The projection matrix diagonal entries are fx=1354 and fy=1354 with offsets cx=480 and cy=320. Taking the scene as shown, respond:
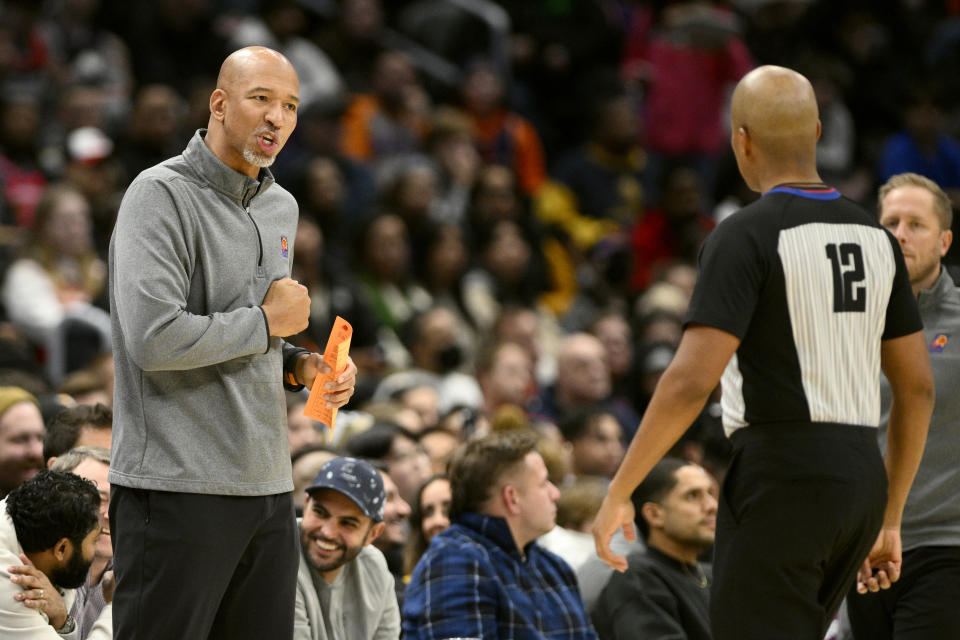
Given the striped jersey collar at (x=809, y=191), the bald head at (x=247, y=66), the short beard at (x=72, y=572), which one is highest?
→ the bald head at (x=247, y=66)

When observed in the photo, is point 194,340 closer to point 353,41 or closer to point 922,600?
point 922,600

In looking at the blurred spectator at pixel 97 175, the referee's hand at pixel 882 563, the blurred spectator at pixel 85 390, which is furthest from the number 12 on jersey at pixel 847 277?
the blurred spectator at pixel 97 175

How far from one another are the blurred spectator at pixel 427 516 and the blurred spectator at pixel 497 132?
20.2 feet

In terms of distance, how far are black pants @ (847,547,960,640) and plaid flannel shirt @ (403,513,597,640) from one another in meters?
1.25

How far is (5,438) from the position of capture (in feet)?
16.4

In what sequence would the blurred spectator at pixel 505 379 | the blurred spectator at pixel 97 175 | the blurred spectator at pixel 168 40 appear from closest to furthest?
the blurred spectator at pixel 97 175, the blurred spectator at pixel 505 379, the blurred spectator at pixel 168 40

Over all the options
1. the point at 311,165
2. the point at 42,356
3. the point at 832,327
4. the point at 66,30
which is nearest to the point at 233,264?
the point at 832,327

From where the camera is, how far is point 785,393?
3.08 meters

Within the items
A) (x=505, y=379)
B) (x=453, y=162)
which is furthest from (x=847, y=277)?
(x=453, y=162)

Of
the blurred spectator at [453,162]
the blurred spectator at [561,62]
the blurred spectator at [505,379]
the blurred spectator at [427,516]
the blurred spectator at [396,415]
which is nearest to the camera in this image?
the blurred spectator at [427,516]

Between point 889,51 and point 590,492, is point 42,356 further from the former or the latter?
point 889,51

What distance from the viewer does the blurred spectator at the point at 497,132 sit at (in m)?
11.5

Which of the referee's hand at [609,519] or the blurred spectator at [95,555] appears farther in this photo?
the blurred spectator at [95,555]

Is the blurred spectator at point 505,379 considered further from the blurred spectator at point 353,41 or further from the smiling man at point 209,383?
the smiling man at point 209,383
